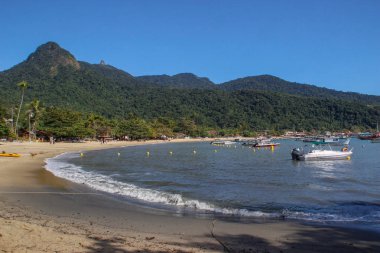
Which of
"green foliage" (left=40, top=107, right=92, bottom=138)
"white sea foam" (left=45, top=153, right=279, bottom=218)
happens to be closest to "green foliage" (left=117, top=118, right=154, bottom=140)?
"green foliage" (left=40, top=107, right=92, bottom=138)

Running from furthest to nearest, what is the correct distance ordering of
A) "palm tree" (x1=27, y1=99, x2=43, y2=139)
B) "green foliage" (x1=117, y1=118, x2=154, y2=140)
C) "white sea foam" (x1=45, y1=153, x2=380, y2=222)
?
1. "green foliage" (x1=117, y1=118, x2=154, y2=140)
2. "palm tree" (x1=27, y1=99, x2=43, y2=139)
3. "white sea foam" (x1=45, y1=153, x2=380, y2=222)

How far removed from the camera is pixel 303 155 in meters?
46.7

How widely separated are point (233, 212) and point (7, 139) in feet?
271

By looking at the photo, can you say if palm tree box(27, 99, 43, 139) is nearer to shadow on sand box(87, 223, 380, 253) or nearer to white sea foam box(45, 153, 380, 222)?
white sea foam box(45, 153, 380, 222)

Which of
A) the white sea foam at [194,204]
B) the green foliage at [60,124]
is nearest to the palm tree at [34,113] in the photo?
the green foliage at [60,124]

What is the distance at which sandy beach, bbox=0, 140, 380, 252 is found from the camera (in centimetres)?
893

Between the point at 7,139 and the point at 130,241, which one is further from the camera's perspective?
the point at 7,139

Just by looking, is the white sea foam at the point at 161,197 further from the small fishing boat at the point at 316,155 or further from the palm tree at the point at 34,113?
the palm tree at the point at 34,113

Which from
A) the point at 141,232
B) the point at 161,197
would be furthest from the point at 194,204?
the point at 141,232

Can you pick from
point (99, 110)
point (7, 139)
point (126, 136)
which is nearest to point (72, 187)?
point (7, 139)

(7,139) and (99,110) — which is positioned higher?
(99,110)

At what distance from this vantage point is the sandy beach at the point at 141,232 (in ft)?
29.3

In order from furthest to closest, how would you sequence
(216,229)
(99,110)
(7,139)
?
(99,110), (7,139), (216,229)

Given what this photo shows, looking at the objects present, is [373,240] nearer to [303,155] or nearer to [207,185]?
[207,185]
